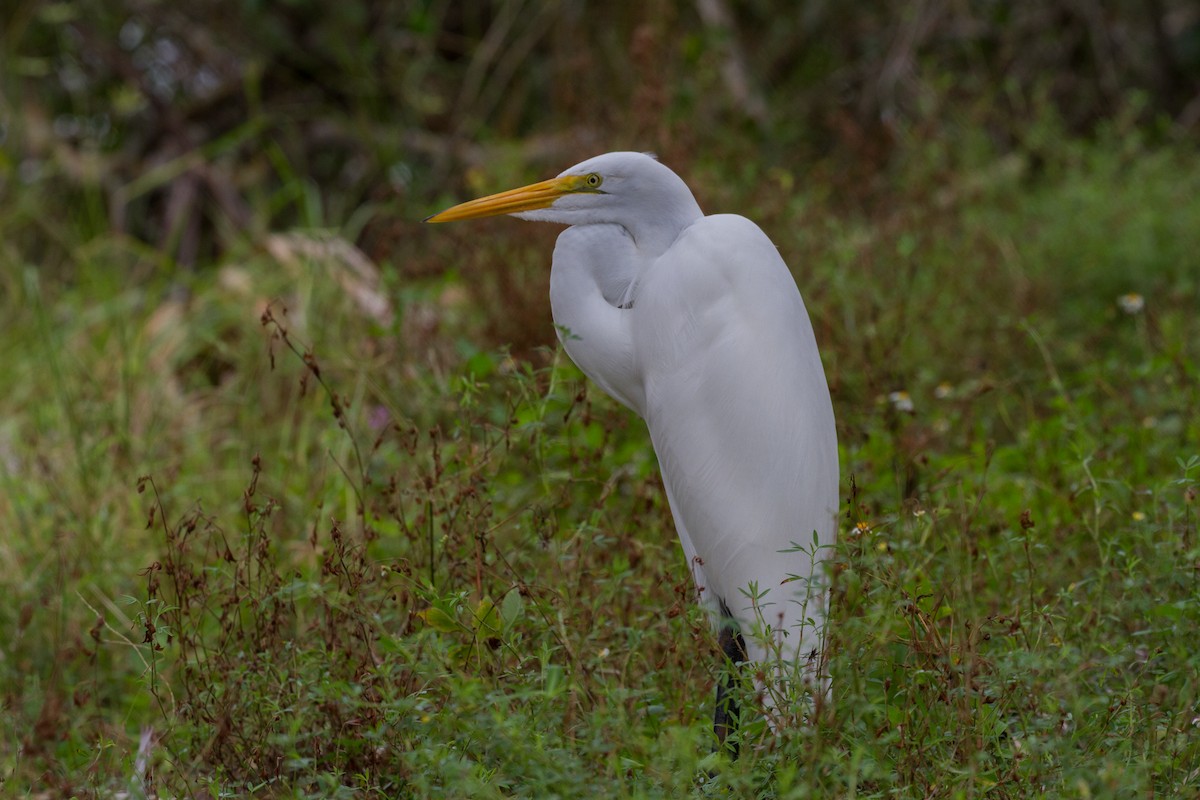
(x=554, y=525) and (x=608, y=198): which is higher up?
(x=608, y=198)

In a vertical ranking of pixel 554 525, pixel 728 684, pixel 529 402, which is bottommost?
pixel 728 684

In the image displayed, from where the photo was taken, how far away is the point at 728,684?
187cm

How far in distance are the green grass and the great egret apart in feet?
0.31

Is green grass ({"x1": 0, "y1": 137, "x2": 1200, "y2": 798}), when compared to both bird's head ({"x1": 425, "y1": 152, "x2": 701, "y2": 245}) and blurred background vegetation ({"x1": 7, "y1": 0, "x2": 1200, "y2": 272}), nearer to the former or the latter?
bird's head ({"x1": 425, "y1": 152, "x2": 701, "y2": 245})

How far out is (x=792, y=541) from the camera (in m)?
1.76

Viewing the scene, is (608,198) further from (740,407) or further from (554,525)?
(554,525)

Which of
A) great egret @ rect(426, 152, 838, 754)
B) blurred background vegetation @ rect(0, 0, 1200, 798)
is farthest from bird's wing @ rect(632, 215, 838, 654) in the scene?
blurred background vegetation @ rect(0, 0, 1200, 798)

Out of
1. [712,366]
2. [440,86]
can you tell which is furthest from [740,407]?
[440,86]

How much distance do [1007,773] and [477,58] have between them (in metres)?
4.68

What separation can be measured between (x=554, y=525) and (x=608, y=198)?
0.50 m

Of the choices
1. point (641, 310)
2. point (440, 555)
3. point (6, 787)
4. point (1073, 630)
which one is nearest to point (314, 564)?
point (440, 555)

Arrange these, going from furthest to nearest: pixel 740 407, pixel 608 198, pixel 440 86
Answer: pixel 440 86 → pixel 608 198 → pixel 740 407

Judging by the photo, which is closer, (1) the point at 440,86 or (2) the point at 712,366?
(2) the point at 712,366

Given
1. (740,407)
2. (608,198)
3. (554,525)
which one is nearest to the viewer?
(740,407)
